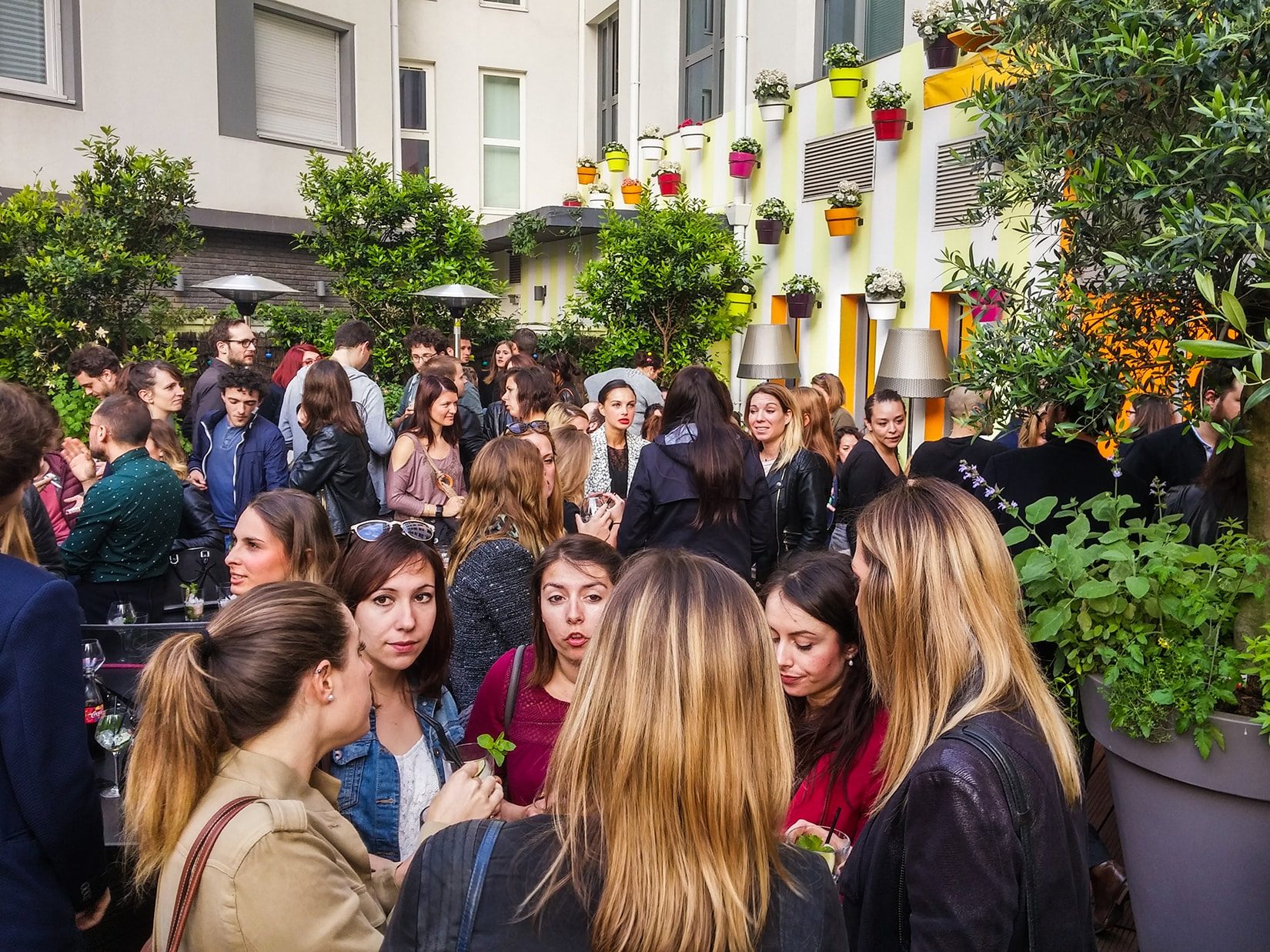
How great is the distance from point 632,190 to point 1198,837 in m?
12.0

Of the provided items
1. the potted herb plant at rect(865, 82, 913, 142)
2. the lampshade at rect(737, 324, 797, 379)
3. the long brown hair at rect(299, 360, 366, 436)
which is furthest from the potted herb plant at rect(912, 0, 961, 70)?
the long brown hair at rect(299, 360, 366, 436)

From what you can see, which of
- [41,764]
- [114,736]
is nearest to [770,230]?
[114,736]

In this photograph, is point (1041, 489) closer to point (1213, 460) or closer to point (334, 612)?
point (1213, 460)

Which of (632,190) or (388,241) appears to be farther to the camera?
(632,190)

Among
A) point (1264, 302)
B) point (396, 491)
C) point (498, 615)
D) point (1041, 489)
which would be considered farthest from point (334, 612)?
point (396, 491)

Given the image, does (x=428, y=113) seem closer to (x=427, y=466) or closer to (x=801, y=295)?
(x=801, y=295)

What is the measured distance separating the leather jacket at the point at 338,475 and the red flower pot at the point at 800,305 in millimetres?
5773

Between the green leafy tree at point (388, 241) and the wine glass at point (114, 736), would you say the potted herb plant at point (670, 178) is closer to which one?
the green leafy tree at point (388, 241)

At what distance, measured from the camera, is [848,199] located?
1009 cm

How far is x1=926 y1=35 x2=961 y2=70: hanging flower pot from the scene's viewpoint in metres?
8.62

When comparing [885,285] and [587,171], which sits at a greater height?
[587,171]

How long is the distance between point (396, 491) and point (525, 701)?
3438 millimetres

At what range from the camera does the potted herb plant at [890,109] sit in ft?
30.8

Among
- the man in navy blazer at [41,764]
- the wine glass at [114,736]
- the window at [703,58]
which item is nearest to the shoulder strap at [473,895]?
the man in navy blazer at [41,764]
